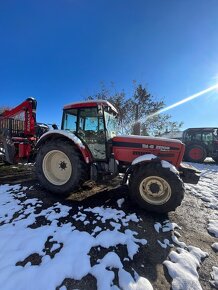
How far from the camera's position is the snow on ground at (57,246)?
179 cm

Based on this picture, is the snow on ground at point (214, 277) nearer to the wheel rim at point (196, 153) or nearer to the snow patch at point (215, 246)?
the snow patch at point (215, 246)

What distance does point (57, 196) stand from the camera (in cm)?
396

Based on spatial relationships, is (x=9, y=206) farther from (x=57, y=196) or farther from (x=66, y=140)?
(x=66, y=140)

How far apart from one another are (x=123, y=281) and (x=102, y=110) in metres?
3.19

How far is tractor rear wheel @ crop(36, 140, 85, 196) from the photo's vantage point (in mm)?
3859

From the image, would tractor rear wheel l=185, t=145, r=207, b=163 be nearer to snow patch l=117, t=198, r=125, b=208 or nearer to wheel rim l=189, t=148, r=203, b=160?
wheel rim l=189, t=148, r=203, b=160

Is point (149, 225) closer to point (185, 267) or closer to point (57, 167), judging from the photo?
point (185, 267)

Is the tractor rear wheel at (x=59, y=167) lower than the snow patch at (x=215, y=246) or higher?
higher

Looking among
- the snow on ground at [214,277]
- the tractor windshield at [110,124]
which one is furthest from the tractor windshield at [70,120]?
the snow on ground at [214,277]

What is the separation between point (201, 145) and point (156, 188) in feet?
31.0

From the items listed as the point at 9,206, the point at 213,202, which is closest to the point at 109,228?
the point at 9,206

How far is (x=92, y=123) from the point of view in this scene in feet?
13.9

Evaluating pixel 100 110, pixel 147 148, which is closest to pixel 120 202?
pixel 147 148

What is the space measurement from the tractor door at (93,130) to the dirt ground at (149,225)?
3.26 ft
